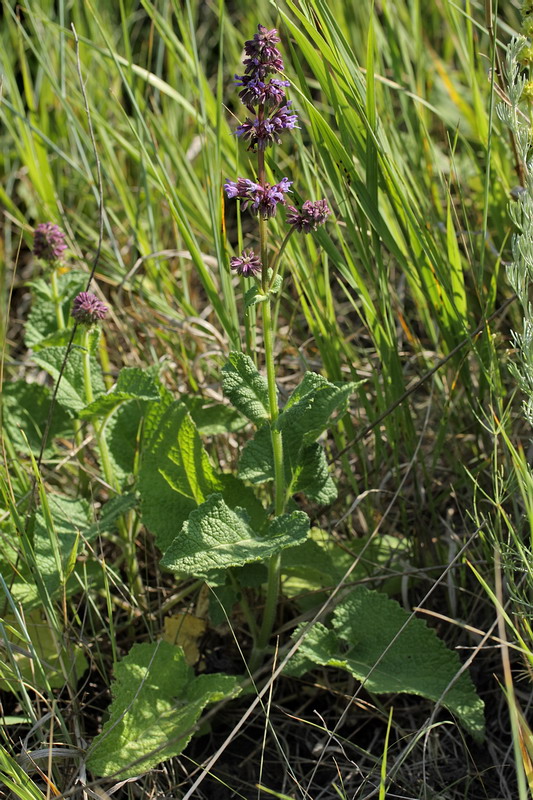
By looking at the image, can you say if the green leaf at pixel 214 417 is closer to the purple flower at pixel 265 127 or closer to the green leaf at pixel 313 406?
the green leaf at pixel 313 406

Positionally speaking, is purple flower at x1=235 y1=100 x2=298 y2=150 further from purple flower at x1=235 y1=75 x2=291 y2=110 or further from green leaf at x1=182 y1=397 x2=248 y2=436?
green leaf at x1=182 y1=397 x2=248 y2=436

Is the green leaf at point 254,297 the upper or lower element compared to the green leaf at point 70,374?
upper

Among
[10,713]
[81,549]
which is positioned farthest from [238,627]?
[10,713]

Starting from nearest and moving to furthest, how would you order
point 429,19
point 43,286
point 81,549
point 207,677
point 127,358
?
point 207,677, point 81,549, point 43,286, point 127,358, point 429,19

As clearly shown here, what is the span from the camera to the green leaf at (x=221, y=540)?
4.59 feet

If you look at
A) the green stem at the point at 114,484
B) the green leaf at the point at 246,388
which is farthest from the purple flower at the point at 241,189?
the green stem at the point at 114,484

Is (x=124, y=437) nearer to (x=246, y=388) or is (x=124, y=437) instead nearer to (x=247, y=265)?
(x=246, y=388)

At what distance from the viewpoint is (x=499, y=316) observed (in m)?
2.03

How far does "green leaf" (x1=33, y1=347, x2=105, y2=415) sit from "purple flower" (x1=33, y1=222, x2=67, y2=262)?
24 cm

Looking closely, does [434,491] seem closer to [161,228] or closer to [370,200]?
[370,200]

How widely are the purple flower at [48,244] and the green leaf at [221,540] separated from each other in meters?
0.79

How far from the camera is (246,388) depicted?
1.54 meters

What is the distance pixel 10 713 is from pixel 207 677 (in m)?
0.50

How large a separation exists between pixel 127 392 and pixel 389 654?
753mm
